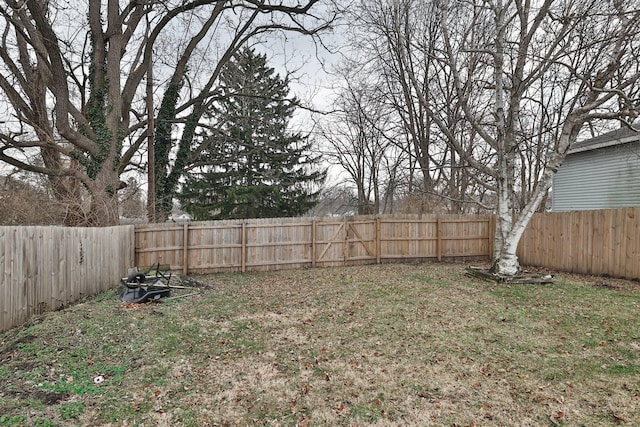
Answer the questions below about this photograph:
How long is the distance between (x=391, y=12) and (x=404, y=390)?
29.5 ft

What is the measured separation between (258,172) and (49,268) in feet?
45.7

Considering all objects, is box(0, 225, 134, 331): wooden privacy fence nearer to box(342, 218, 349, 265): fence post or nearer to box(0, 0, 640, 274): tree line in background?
box(0, 0, 640, 274): tree line in background

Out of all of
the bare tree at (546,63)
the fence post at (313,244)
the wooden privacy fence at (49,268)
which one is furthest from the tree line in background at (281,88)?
the fence post at (313,244)

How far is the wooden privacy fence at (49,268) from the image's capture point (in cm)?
437

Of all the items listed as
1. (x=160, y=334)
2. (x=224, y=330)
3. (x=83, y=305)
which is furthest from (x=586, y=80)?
(x=83, y=305)

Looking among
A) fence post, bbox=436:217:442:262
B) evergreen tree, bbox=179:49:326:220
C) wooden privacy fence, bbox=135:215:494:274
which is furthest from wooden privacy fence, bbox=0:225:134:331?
evergreen tree, bbox=179:49:326:220

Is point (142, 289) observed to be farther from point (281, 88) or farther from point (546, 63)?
point (281, 88)

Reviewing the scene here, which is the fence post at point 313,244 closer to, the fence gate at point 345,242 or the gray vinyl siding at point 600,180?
the fence gate at point 345,242

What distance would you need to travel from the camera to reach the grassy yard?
272 centimetres

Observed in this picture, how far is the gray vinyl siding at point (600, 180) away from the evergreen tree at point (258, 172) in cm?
1158

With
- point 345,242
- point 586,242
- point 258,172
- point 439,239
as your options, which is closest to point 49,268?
point 345,242

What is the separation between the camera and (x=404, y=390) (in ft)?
10.1

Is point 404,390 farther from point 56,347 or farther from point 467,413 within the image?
point 56,347

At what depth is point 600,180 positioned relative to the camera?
11.1 meters
